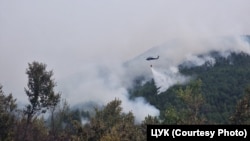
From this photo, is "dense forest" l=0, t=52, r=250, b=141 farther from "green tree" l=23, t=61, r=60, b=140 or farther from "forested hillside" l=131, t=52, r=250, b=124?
"forested hillside" l=131, t=52, r=250, b=124

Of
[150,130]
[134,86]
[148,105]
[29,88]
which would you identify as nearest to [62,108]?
[29,88]

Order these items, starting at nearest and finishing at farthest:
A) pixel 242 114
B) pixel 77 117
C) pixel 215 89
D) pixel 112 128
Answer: pixel 112 128
pixel 242 114
pixel 77 117
pixel 215 89

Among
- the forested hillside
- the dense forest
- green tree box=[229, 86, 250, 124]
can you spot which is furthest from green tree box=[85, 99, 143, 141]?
the forested hillside

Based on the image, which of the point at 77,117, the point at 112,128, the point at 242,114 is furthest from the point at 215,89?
the point at 112,128

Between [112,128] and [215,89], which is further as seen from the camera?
[215,89]

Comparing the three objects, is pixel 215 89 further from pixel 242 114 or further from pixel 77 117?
pixel 242 114

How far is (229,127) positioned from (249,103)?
32.3m

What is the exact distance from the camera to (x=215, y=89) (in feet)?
556

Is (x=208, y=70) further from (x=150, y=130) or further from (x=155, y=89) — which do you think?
(x=150, y=130)

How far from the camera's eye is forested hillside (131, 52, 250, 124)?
148000mm

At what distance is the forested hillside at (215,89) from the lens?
14800 centimetres

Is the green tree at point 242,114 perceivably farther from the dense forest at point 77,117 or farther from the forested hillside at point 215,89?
the forested hillside at point 215,89

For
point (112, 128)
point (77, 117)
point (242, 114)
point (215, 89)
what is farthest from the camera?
point (215, 89)

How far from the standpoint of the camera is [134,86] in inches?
7815
